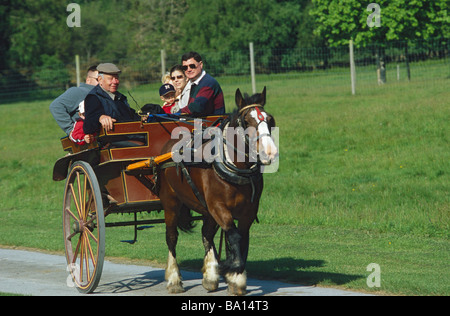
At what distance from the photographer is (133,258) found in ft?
35.3

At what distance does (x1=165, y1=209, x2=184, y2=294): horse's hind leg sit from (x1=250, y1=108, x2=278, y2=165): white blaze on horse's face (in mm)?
1994

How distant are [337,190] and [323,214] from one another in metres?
1.82

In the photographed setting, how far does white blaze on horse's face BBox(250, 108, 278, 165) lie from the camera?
6.66m

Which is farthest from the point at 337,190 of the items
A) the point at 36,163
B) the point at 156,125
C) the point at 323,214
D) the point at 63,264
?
the point at 36,163

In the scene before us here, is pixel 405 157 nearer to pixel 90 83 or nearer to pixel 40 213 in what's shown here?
pixel 40 213

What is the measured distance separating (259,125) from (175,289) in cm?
226

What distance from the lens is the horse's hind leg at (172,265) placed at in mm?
8109

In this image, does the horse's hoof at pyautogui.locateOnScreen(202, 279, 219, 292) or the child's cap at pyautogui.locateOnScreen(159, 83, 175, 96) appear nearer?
the horse's hoof at pyautogui.locateOnScreen(202, 279, 219, 292)

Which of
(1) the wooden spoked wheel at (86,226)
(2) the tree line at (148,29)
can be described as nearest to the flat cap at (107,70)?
(1) the wooden spoked wheel at (86,226)

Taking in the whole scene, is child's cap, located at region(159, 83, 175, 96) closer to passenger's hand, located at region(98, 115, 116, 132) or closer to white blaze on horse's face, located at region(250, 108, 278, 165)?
passenger's hand, located at region(98, 115, 116, 132)

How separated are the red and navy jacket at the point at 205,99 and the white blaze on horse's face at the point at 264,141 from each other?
1211 millimetres

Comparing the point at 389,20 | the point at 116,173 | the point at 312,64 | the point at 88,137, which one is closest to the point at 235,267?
the point at 116,173

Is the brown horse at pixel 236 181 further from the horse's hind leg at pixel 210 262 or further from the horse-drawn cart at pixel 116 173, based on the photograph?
the horse-drawn cart at pixel 116 173

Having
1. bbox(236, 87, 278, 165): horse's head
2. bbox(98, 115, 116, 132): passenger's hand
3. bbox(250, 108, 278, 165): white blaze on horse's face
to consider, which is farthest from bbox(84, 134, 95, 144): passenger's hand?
bbox(250, 108, 278, 165): white blaze on horse's face
